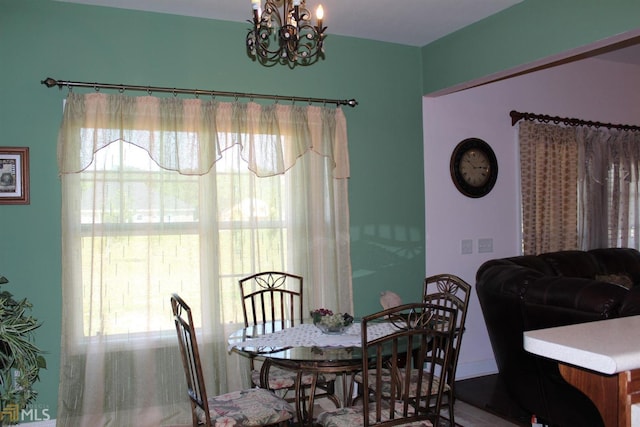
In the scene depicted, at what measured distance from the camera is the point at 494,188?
15.8ft

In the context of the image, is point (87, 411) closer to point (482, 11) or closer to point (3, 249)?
point (3, 249)

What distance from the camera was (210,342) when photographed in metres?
3.68

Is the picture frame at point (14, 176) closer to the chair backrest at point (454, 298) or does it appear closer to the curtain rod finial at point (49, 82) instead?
the curtain rod finial at point (49, 82)

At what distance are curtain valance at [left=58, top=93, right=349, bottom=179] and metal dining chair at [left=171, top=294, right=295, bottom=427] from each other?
1.30 metres

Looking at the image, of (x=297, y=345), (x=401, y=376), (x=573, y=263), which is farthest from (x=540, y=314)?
(x=573, y=263)

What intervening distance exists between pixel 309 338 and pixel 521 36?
237 centimetres

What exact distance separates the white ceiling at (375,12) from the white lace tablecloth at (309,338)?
6.84ft

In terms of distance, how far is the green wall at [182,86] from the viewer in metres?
3.36

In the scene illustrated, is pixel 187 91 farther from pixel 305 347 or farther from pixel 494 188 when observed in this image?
pixel 494 188

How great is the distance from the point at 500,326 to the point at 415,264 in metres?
0.95

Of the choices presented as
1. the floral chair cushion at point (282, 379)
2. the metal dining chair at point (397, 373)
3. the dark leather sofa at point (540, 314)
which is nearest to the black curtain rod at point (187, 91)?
the dark leather sofa at point (540, 314)

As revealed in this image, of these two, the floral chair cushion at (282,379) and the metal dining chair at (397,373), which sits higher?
the metal dining chair at (397,373)

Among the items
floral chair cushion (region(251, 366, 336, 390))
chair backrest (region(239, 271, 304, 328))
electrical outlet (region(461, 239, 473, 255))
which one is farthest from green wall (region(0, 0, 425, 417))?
floral chair cushion (region(251, 366, 336, 390))

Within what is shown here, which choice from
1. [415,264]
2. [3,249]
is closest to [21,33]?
[3,249]
